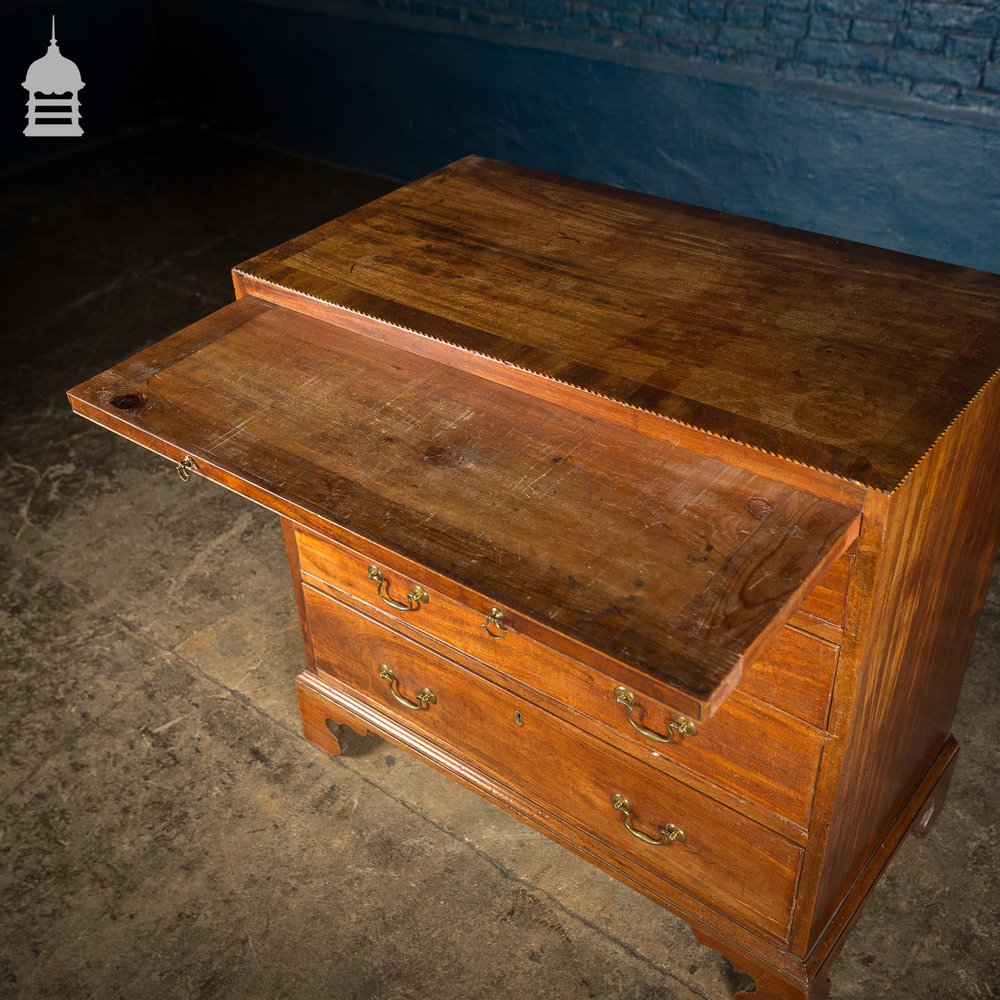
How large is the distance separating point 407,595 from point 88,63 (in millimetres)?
4724

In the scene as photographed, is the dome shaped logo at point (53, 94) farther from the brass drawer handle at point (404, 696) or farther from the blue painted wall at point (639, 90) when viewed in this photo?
the brass drawer handle at point (404, 696)

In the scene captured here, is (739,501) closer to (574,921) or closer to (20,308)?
(574,921)

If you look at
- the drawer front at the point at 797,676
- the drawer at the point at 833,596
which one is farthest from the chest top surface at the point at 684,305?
the drawer front at the point at 797,676

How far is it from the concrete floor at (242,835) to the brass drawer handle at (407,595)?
63 cm

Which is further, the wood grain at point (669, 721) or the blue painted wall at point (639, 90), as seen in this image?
the blue painted wall at point (639, 90)

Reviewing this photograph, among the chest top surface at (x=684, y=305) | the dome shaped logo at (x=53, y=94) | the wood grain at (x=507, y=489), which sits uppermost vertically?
the chest top surface at (x=684, y=305)

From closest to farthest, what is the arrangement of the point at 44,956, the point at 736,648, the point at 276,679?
the point at 736,648, the point at 44,956, the point at 276,679

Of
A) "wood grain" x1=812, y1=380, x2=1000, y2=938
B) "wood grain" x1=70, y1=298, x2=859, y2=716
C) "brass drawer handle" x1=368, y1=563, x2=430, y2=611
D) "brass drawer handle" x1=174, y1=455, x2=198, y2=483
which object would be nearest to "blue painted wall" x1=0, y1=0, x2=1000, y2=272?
"wood grain" x1=812, y1=380, x2=1000, y2=938

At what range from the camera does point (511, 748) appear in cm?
192

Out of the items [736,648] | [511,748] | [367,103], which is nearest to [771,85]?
[367,103]

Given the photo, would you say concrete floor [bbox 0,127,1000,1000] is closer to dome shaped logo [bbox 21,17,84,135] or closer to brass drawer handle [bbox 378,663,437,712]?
brass drawer handle [bbox 378,663,437,712]

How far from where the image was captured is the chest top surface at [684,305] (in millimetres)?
1457

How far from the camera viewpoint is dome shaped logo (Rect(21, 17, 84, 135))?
208 inches

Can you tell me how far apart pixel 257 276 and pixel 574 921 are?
1286 millimetres
